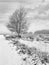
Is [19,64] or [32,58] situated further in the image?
[32,58]

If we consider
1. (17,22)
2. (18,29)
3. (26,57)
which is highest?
(26,57)

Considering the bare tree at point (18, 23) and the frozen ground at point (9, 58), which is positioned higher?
the frozen ground at point (9, 58)

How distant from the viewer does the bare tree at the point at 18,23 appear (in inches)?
1123

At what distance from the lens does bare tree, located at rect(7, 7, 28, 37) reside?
28.5 meters

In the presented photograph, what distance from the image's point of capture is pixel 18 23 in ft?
93.4

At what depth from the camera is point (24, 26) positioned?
2889 centimetres

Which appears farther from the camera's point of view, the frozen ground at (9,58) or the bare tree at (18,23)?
the bare tree at (18,23)

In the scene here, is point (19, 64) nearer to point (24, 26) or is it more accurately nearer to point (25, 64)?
point (25, 64)

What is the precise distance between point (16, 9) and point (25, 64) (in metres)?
25.7

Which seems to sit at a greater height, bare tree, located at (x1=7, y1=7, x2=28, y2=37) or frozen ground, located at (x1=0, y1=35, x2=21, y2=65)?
frozen ground, located at (x1=0, y1=35, x2=21, y2=65)

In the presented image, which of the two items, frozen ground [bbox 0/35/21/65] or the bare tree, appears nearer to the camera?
frozen ground [bbox 0/35/21/65]

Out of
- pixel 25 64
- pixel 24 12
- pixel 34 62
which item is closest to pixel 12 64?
pixel 25 64

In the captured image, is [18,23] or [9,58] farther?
[18,23]

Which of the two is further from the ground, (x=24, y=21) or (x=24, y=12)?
(x=24, y=12)
